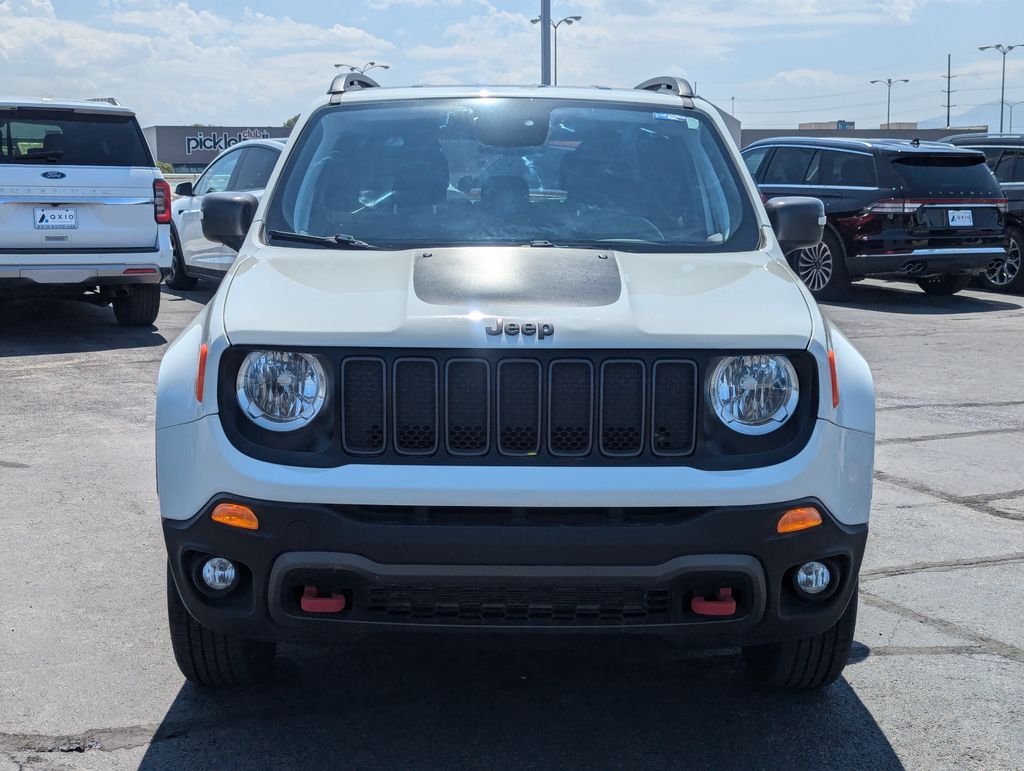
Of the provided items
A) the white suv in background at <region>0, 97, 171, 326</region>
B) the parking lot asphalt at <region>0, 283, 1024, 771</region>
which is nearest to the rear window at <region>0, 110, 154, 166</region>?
the white suv in background at <region>0, 97, 171, 326</region>

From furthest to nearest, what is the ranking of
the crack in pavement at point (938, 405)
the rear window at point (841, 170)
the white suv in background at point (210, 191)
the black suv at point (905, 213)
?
the rear window at point (841, 170) → the black suv at point (905, 213) → the white suv in background at point (210, 191) → the crack in pavement at point (938, 405)

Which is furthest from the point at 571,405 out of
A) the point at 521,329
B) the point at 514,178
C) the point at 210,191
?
the point at 210,191

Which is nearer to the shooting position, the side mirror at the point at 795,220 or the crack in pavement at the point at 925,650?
the crack in pavement at the point at 925,650

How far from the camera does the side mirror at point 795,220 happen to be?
4.53 meters

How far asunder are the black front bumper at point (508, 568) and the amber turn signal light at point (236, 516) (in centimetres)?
1

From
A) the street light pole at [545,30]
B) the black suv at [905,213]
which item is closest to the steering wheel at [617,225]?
the black suv at [905,213]

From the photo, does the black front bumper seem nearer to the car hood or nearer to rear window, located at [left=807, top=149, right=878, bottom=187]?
the car hood

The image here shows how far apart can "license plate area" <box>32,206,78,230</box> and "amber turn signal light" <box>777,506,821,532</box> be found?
9.10 m

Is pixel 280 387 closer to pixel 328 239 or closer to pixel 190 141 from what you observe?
pixel 328 239

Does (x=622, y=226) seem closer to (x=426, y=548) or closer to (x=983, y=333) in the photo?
(x=426, y=548)

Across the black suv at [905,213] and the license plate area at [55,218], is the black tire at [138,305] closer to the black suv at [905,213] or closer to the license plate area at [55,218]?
the license plate area at [55,218]

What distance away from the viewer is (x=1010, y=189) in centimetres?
1580

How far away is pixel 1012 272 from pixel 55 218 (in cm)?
1128

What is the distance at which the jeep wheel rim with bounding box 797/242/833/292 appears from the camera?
1492cm
